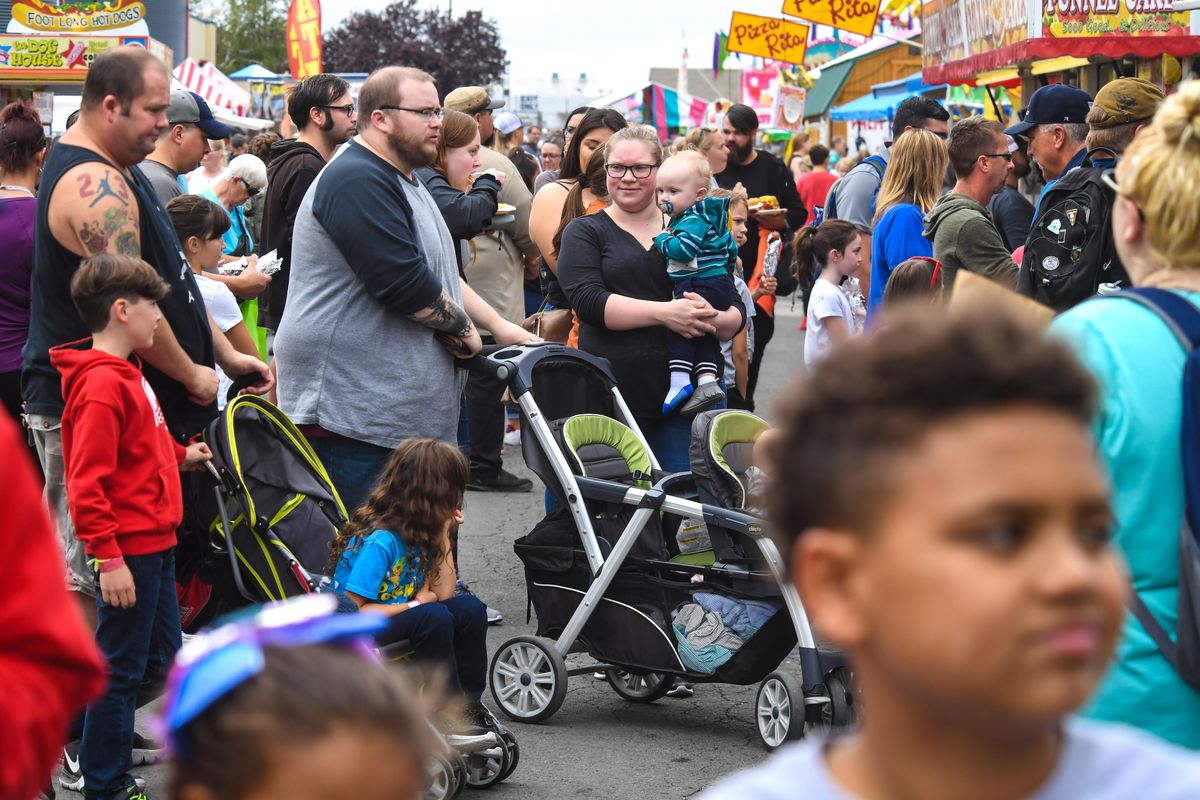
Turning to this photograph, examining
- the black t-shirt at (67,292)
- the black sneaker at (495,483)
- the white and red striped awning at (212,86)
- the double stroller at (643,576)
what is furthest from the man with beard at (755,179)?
the white and red striped awning at (212,86)

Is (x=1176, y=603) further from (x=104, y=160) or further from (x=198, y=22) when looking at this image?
(x=198, y=22)

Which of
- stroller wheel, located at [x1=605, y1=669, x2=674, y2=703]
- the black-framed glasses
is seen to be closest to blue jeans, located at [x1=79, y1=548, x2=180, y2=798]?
the black-framed glasses

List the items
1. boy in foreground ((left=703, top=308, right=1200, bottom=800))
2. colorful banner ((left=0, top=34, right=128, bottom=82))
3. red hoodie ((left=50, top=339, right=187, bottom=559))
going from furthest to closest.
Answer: colorful banner ((left=0, top=34, right=128, bottom=82))
red hoodie ((left=50, top=339, right=187, bottom=559))
boy in foreground ((left=703, top=308, right=1200, bottom=800))

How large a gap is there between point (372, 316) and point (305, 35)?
19.4 metres

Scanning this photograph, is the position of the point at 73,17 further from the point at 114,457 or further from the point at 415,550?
the point at 114,457

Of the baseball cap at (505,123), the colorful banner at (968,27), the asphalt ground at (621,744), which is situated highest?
the colorful banner at (968,27)

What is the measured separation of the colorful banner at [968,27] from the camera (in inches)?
437

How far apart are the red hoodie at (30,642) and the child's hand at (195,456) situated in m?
2.82

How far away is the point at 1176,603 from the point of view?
7.30ft

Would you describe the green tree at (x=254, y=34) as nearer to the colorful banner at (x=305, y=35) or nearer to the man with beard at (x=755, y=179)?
the colorful banner at (x=305, y=35)

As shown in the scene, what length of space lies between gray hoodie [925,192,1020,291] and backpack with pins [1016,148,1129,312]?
90cm

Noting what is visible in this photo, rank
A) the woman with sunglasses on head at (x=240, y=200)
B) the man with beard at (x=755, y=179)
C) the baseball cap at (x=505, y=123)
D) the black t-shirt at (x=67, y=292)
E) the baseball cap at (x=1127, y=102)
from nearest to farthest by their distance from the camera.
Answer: the black t-shirt at (x=67, y=292) < the baseball cap at (x=1127, y=102) < the woman with sunglasses on head at (x=240, y=200) < the man with beard at (x=755, y=179) < the baseball cap at (x=505, y=123)

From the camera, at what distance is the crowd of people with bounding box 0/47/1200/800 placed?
1.26m

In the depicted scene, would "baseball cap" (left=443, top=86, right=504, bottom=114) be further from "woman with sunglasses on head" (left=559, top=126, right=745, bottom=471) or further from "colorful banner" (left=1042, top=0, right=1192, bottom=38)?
"colorful banner" (left=1042, top=0, right=1192, bottom=38)
